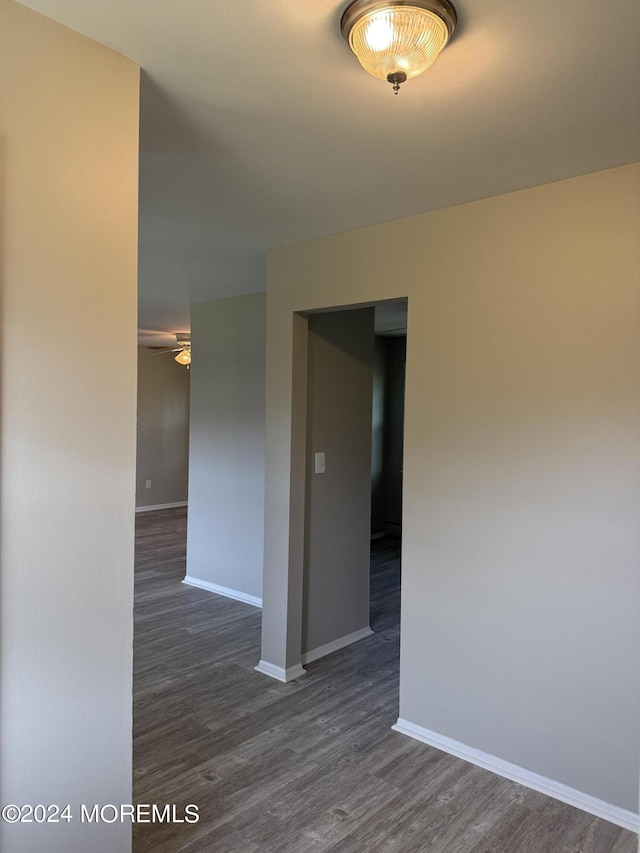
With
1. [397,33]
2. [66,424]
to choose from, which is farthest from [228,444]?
[397,33]

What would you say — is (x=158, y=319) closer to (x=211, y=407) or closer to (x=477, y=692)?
(x=211, y=407)

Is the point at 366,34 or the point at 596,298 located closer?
the point at 366,34

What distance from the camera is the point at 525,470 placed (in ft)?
7.97

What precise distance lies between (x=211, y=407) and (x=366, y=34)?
3.88 m

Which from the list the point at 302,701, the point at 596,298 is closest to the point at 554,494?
the point at 596,298

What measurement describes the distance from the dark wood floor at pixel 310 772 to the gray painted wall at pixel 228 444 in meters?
1.00

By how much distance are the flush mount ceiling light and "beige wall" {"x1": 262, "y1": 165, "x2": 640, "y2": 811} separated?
1.20 meters

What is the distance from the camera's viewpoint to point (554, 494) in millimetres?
2352

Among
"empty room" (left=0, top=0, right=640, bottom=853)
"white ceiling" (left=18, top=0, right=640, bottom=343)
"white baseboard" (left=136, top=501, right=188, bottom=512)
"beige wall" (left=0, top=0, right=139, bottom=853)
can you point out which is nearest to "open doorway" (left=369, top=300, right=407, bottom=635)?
"empty room" (left=0, top=0, right=640, bottom=853)

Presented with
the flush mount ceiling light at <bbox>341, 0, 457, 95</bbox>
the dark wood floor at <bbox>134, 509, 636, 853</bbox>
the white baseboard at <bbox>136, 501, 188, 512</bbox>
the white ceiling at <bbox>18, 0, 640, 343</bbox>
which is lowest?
the dark wood floor at <bbox>134, 509, 636, 853</bbox>

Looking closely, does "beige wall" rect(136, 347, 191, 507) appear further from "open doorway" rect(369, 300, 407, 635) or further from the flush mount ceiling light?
the flush mount ceiling light

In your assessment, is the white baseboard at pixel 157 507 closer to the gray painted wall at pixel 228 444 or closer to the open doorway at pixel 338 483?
the gray painted wall at pixel 228 444

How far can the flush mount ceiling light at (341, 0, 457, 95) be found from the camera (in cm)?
129

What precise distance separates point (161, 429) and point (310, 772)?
23.2ft
